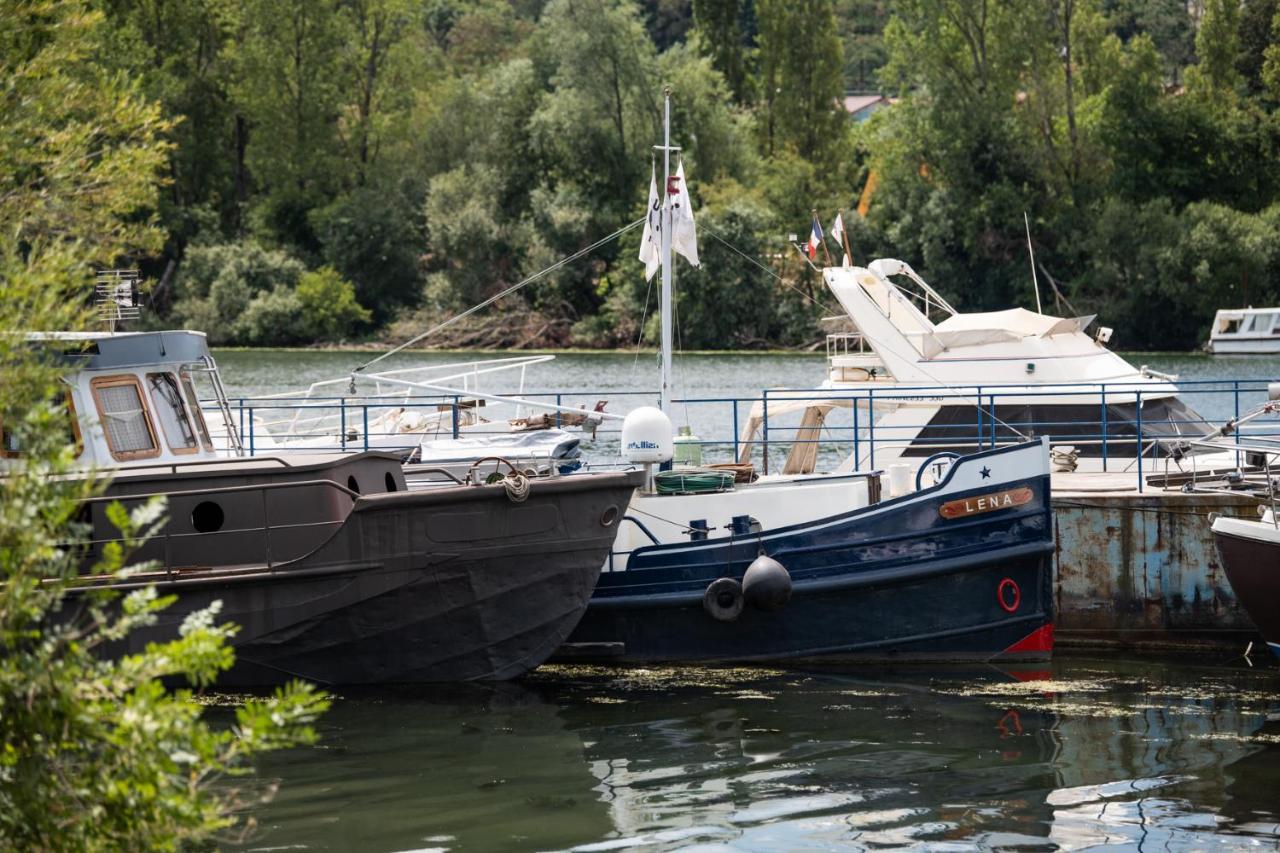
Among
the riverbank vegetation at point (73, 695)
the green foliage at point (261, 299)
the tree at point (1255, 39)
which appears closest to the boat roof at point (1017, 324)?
the riverbank vegetation at point (73, 695)

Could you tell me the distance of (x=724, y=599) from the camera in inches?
632

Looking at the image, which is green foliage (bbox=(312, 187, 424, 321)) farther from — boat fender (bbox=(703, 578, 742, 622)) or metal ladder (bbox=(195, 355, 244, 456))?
boat fender (bbox=(703, 578, 742, 622))

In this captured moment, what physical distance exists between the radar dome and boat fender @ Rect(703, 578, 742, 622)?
1368mm

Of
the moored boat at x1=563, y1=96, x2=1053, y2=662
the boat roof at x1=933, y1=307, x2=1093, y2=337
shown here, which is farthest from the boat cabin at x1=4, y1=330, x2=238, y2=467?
the boat roof at x1=933, y1=307, x2=1093, y2=337

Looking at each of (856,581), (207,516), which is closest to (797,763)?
(856,581)

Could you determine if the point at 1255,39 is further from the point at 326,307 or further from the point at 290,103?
the point at 290,103

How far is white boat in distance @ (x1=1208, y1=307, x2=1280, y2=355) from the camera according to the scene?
184ft

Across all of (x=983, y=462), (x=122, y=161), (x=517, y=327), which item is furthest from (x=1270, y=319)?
(x=122, y=161)

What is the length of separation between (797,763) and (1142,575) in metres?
6.18

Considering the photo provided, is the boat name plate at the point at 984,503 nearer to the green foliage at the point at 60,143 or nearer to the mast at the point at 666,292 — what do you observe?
the mast at the point at 666,292

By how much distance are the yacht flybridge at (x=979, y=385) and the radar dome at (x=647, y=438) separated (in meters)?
3.61

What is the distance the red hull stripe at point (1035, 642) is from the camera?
16.4 metres

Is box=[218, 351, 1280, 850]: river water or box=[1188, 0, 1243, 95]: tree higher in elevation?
box=[1188, 0, 1243, 95]: tree

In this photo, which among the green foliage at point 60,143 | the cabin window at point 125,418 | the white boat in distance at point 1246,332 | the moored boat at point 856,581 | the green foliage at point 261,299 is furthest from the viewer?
the green foliage at point 261,299
